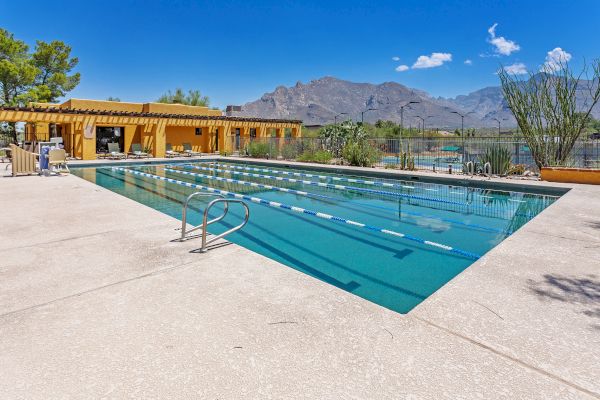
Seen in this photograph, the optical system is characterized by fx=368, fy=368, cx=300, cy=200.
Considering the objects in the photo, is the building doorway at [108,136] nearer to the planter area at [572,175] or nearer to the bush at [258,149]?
the bush at [258,149]

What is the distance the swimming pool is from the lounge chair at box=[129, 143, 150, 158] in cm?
1102

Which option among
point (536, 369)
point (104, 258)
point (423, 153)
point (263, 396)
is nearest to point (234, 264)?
point (104, 258)

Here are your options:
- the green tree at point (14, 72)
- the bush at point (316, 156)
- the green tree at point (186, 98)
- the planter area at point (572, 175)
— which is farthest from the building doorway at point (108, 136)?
the green tree at point (186, 98)

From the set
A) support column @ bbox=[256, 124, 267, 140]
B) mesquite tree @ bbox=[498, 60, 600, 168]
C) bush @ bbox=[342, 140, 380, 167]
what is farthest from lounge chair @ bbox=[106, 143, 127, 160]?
mesquite tree @ bbox=[498, 60, 600, 168]

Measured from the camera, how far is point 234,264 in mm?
4184

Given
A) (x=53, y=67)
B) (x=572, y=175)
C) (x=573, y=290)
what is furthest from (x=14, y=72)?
(x=573, y=290)

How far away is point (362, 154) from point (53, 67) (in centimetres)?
3885

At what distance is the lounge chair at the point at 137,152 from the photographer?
82.2 feet

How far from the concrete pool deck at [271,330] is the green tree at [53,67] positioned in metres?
42.8

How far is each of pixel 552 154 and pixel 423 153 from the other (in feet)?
19.3

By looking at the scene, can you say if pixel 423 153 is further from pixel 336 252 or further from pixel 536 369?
pixel 536 369

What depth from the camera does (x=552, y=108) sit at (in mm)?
13781

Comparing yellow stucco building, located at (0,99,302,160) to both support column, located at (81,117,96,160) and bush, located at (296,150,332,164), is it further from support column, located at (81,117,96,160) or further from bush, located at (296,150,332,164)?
bush, located at (296,150,332,164)

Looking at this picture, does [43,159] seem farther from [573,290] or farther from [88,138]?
[573,290]
